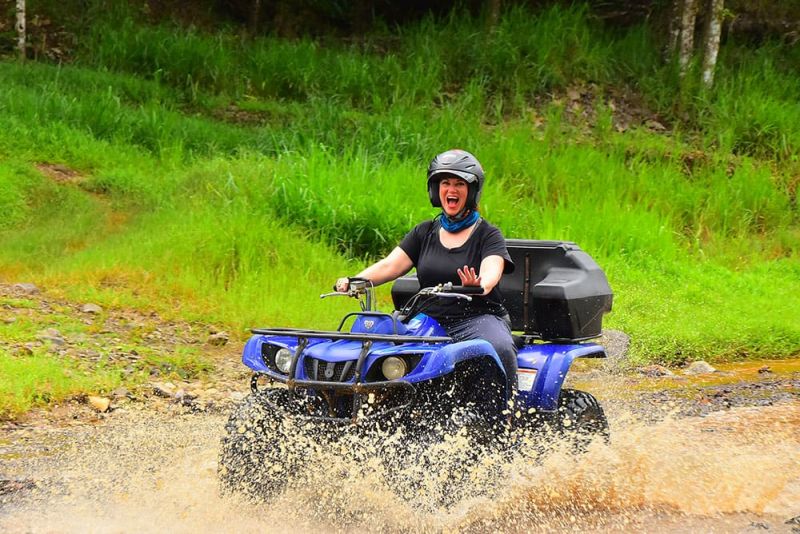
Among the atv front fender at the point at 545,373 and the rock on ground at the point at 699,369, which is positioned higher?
the atv front fender at the point at 545,373

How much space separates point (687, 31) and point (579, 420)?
439 inches

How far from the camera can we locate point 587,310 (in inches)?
216

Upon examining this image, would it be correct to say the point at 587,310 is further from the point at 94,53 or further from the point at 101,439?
the point at 94,53

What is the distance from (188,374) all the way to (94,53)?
31.0 feet

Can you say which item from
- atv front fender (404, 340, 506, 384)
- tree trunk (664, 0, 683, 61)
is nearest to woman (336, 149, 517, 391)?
atv front fender (404, 340, 506, 384)

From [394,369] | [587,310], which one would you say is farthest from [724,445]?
[394,369]

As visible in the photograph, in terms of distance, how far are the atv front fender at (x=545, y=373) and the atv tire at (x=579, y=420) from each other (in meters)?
0.14

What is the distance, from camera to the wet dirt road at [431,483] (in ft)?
14.2

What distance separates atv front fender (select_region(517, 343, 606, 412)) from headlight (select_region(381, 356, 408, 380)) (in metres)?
0.98

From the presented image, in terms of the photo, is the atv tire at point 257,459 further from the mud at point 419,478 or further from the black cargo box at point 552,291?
the black cargo box at point 552,291

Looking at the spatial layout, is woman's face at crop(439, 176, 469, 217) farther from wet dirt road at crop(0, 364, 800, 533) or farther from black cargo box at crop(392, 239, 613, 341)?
wet dirt road at crop(0, 364, 800, 533)

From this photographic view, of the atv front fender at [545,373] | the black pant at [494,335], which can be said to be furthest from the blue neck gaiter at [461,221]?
the atv front fender at [545,373]

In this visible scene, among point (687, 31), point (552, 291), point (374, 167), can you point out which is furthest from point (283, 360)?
point (687, 31)

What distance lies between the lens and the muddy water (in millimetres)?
4293
